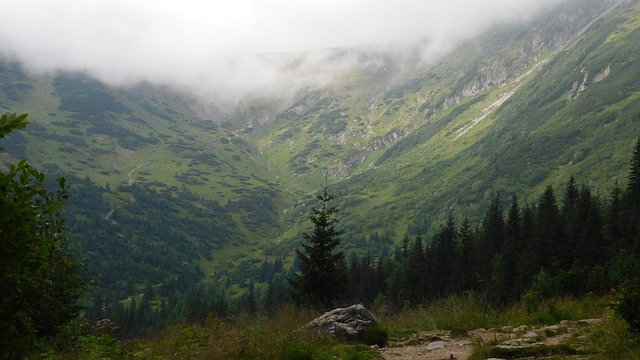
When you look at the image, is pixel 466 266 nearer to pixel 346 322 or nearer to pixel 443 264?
pixel 443 264

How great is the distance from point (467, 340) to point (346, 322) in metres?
4.39

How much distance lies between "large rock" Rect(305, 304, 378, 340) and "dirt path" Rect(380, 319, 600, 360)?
1.41 m

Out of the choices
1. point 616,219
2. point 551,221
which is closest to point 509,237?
point 551,221

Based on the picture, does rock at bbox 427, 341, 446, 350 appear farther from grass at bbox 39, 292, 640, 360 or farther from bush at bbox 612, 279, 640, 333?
bush at bbox 612, 279, 640, 333

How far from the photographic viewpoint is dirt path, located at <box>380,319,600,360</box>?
12.3 meters

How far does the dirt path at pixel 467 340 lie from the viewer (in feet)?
40.4

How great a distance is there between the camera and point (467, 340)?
14.4 meters

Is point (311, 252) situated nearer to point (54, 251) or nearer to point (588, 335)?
point (54, 251)

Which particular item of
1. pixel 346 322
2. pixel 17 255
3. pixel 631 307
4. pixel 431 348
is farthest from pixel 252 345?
pixel 631 307

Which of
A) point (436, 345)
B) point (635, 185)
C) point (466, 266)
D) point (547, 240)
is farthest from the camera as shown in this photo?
point (635, 185)

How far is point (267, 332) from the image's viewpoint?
14.2m

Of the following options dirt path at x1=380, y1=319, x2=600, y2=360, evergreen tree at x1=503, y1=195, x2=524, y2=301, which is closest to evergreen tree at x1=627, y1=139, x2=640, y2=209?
evergreen tree at x1=503, y1=195, x2=524, y2=301

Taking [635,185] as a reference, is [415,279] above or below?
below

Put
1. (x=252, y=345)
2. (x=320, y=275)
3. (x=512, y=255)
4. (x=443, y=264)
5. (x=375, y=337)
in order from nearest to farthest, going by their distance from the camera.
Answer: (x=252, y=345) → (x=375, y=337) → (x=320, y=275) → (x=512, y=255) → (x=443, y=264)
